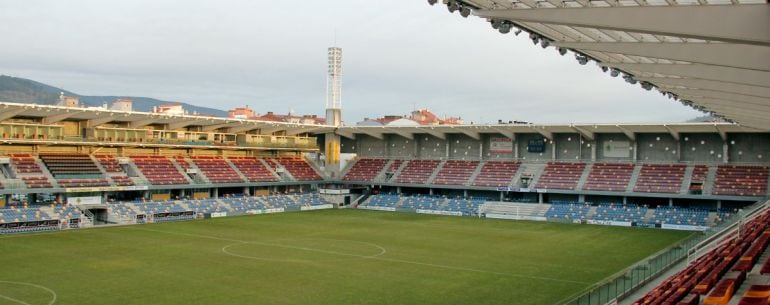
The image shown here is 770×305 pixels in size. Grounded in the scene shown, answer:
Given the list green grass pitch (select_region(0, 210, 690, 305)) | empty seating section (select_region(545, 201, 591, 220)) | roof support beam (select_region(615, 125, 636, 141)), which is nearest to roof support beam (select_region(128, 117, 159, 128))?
green grass pitch (select_region(0, 210, 690, 305))

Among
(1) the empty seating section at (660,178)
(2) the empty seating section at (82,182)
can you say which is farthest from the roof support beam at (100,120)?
(1) the empty seating section at (660,178)

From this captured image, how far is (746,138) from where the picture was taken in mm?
52281

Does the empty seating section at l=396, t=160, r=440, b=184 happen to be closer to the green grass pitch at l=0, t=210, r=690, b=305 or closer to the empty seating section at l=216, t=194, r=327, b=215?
the empty seating section at l=216, t=194, r=327, b=215

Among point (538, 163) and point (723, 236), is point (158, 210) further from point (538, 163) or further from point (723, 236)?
point (723, 236)

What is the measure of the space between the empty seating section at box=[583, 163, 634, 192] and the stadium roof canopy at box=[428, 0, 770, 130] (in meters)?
38.8

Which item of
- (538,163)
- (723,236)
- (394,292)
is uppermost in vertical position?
(538,163)

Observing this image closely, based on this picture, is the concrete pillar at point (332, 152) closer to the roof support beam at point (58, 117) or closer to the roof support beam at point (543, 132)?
the roof support beam at point (543, 132)

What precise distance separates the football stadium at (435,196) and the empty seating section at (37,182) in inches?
5.7

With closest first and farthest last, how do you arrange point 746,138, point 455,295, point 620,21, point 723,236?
point 620,21
point 455,295
point 723,236
point 746,138

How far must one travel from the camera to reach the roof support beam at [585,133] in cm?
5614

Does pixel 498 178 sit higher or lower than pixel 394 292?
higher

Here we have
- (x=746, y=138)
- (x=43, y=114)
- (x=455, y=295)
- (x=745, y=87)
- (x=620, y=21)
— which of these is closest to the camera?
(x=620, y=21)

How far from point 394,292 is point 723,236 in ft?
47.0

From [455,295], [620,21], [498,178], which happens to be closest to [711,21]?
[620,21]
